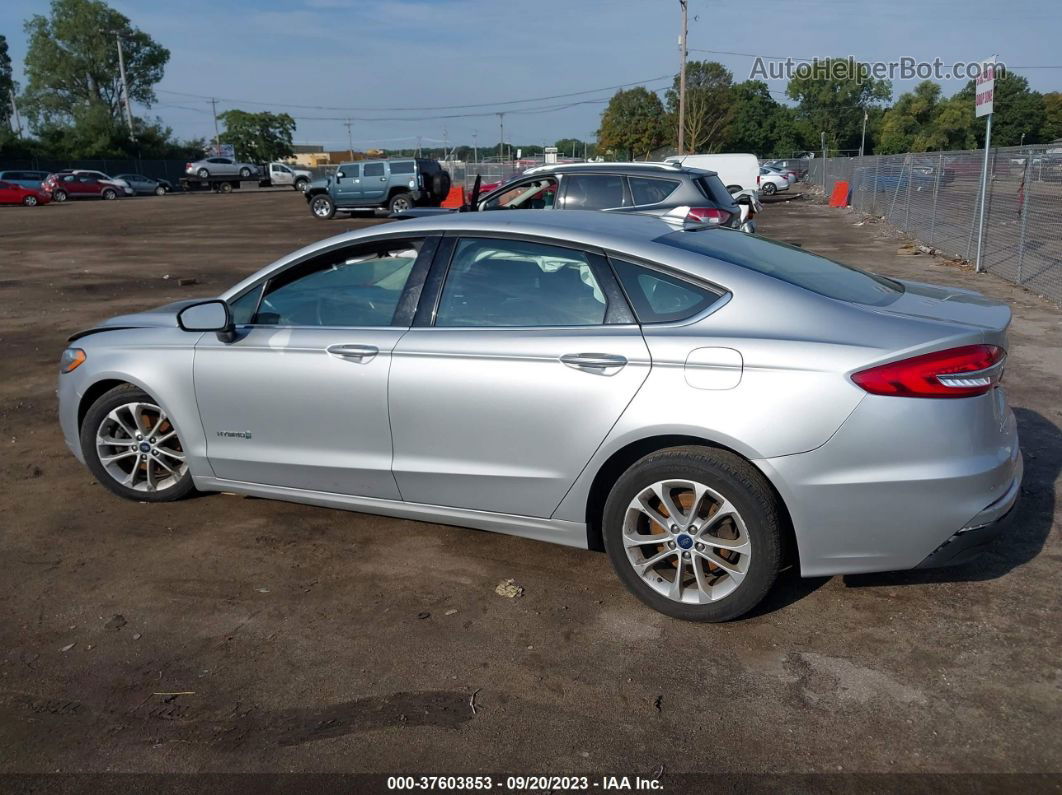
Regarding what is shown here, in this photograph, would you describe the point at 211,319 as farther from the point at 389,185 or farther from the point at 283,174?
the point at 283,174

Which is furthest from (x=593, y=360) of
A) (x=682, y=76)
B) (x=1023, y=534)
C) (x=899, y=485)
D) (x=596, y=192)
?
(x=682, y=76)

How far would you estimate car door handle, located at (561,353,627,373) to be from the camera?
11.5ft

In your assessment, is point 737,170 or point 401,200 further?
point 737,170

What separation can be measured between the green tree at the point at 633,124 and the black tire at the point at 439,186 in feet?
121

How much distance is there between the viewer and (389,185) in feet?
91.4

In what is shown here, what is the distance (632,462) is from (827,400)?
32.3 inches

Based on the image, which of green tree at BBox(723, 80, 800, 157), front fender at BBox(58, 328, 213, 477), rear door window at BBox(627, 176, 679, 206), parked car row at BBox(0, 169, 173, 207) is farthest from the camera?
green tree at BBox(723, 80, 800, 157)

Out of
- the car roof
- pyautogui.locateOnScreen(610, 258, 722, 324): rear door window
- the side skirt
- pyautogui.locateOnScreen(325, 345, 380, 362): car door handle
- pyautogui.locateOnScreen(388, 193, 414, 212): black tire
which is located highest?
the car roof

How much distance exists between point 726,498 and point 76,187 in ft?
170

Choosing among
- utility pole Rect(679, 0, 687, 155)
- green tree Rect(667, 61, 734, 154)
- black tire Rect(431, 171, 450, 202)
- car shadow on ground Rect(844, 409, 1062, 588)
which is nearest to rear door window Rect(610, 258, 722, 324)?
car shadow on ground Rect(844, 409, 1062, 588)

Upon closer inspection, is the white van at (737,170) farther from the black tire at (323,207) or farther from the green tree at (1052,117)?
the green tree at (1052,117)

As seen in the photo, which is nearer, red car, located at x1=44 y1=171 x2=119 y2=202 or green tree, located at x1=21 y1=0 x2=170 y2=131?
red car, located at x1=44 y1=171 x2=119 y2=202

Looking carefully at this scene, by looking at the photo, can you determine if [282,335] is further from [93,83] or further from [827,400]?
[93,83]

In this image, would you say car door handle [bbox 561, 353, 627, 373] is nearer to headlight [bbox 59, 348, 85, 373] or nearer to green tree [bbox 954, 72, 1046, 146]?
headlight [bbox 59, 348, 85, 373]
